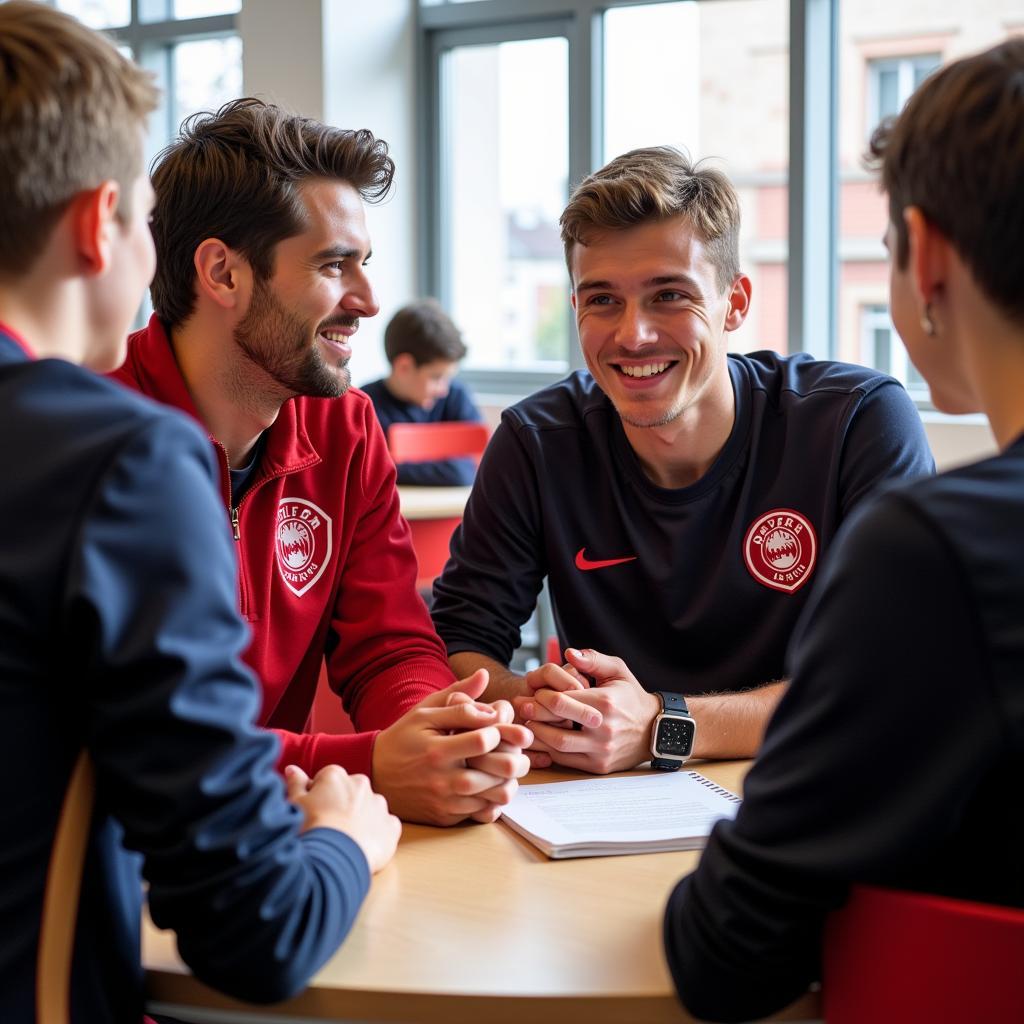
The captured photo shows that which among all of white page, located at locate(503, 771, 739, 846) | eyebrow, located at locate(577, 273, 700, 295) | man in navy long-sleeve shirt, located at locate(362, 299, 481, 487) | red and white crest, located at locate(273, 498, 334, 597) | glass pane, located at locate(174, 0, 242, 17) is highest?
glass pane, located at locate(174, 0, 242, 17)

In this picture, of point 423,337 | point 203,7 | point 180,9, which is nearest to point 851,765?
point 423,337

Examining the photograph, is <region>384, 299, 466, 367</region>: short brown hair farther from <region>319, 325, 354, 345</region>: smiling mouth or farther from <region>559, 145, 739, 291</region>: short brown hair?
<region>319, 325, 354, 345</region>: smiling mouth

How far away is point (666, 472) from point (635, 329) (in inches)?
9.8

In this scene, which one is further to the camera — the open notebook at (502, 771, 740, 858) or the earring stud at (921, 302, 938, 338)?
the open notebook at (502, 771, 740, 858)

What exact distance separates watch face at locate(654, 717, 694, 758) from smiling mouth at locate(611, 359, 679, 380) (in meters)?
0.67

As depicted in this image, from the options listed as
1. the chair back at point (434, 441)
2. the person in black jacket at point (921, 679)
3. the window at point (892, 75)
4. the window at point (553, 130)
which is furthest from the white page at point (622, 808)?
the window at point (892, 75)

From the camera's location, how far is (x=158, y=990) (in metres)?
1.08

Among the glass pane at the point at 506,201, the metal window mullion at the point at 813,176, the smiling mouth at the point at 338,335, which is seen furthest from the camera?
the glass pane at the point at 506,201

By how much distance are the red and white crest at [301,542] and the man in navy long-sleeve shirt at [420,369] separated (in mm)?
3469

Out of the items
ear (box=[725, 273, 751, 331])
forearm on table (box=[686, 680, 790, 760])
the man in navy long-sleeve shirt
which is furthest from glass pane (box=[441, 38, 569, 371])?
forearm on table (box=[686, 680, 790, 760])

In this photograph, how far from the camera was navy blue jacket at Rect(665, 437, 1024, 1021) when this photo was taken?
88cm

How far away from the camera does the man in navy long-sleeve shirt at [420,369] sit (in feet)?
18.1

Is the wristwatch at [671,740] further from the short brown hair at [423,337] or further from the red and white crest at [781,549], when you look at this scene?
the short brown hair at [423,337]

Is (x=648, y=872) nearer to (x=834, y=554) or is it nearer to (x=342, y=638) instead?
(x=834, y=554)
